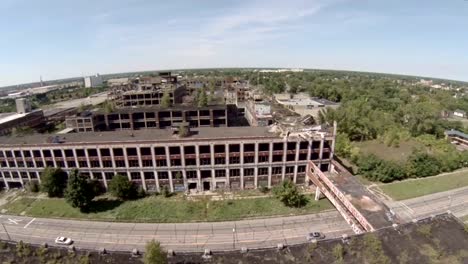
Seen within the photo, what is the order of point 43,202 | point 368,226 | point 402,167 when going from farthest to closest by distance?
point 402,167 < point 43,202 < point 368,226

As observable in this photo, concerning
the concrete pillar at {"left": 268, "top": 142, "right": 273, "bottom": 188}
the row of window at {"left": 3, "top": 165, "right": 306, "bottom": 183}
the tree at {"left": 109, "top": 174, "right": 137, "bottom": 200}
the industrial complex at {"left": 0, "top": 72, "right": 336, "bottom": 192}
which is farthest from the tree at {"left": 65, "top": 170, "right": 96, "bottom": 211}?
the concrete pillar at {"left": 268, "top": 142, "right": 273, "bottom": 188}

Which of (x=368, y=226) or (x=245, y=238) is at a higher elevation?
(x=368, y=226)

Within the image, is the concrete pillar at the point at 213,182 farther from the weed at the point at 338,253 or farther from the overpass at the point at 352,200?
the weed at the point at 338,253

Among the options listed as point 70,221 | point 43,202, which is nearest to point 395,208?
point 70,221

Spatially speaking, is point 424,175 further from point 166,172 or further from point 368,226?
point 166,172

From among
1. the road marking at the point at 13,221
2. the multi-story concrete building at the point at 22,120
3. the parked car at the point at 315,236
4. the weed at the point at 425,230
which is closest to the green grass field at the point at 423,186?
the weed at the point at 425,230

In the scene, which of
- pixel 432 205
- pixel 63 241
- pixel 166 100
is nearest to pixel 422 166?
pixel 432 205

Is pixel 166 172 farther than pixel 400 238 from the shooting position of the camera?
Yes
